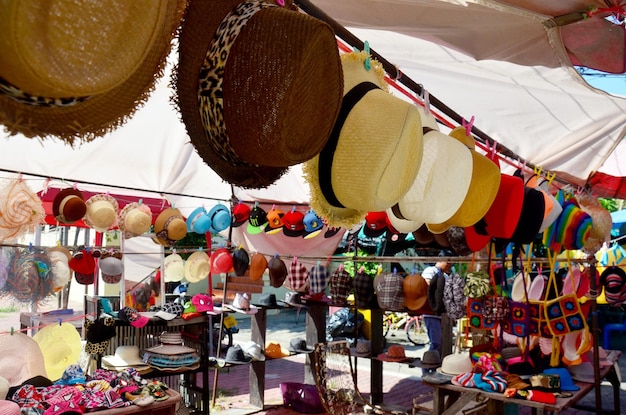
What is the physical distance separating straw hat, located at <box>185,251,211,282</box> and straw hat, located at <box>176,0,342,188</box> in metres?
5.12

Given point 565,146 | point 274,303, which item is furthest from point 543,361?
point 274,303

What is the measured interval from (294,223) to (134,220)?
6.00 feet

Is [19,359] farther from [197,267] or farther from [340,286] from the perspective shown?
[340,286]

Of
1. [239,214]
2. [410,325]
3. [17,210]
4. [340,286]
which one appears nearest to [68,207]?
[17,210]

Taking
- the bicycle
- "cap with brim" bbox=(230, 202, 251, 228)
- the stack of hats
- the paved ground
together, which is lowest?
the paved ground

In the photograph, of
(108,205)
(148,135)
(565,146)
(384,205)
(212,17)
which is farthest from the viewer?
(108,205)

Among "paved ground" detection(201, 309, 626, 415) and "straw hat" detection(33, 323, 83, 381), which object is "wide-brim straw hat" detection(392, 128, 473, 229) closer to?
"straw hat" detection(33, 323, 83, 381)

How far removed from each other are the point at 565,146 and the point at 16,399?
3.99m

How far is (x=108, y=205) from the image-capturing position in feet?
15.7

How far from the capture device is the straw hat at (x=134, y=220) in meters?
4.98

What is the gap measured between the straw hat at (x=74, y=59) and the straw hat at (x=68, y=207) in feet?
12.6

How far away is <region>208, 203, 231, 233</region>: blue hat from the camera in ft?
18.7

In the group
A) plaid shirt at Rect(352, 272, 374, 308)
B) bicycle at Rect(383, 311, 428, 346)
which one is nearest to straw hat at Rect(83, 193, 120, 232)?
plaid shirt at Rect(352, 272, 374, 308)

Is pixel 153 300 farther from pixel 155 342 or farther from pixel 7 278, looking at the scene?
pixel 7 278
